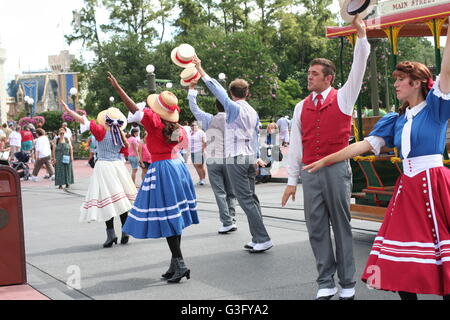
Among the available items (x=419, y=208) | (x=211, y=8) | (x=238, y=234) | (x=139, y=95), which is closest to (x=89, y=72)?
(x=211, y=8)

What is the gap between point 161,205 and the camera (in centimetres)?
630

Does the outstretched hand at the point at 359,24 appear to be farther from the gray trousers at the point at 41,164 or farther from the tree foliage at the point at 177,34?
the tree foliage at the point at 177,34

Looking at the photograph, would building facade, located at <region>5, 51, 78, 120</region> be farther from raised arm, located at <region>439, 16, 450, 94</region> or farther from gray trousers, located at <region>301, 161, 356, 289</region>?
raised arm, located at <region>439, 16, 450, 94</region>

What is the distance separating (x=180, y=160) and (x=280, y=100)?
4292 cm

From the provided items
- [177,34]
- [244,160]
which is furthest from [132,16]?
[244,160]

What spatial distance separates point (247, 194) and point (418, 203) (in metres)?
3.57

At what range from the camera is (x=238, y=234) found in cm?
899

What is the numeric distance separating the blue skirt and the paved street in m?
0.52

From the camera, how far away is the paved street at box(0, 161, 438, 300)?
587 cm

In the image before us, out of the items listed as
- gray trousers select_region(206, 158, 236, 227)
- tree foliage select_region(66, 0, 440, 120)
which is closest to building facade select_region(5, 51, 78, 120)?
tree foliage select_region(66, 0, 440, 120)

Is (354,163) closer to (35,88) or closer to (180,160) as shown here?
(180,160)

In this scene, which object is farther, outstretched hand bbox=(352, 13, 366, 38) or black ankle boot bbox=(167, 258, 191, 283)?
black ankle boot bbox=(167, 258, 191, 283)

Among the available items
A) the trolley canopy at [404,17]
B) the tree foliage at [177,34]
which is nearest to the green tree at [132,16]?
the tree foliage at [177,34]

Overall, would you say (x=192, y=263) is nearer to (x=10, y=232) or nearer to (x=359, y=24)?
(x=10, y=232)
